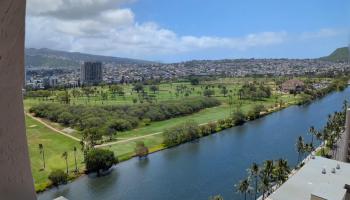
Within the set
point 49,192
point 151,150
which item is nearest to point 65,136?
point 151,150

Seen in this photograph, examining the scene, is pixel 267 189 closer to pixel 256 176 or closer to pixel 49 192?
pixel 256 176

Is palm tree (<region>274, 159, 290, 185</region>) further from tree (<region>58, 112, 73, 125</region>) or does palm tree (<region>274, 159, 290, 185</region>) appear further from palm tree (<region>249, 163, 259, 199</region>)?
tree (<region>58, 112, 73, 125</region>)

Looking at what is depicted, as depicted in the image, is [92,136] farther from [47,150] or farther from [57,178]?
[57,178]

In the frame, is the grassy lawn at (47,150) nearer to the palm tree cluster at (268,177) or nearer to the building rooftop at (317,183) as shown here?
the palm tree cluster at (268,177)

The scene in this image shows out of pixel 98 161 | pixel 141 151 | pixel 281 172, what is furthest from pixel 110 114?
pixel 281 172

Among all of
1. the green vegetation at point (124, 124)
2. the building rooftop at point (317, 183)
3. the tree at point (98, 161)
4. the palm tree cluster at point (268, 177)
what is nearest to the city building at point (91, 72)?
the green vegetation at point (124, 124)
